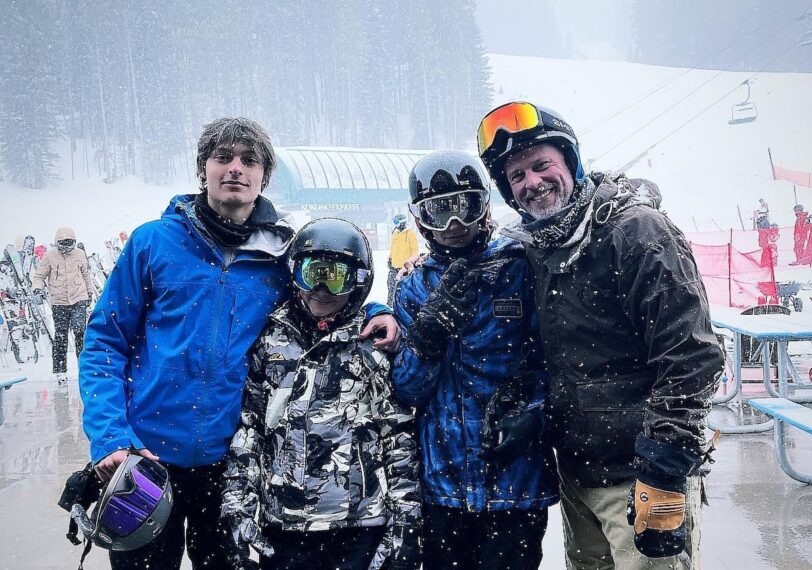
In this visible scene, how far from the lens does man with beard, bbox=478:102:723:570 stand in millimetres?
1858

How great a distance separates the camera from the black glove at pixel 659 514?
1.85m

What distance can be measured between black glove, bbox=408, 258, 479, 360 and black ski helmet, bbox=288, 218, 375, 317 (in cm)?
33

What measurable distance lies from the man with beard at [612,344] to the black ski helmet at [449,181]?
0.08m

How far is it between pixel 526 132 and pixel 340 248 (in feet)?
2.84

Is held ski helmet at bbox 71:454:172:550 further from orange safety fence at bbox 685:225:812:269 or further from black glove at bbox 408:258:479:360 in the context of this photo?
orange safety fence at bbox 685:225:812:269

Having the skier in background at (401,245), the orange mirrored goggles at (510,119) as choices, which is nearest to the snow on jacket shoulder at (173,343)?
the orange mirrored goggles at (510,119)

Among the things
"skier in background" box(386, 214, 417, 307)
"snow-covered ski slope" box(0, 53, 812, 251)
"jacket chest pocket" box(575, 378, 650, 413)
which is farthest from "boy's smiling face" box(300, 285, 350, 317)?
"snow-covered ski slope" box(0, 53, 812, 251)

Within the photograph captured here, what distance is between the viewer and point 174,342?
229cm

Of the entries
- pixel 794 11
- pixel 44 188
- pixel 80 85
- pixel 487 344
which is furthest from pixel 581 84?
pixel 487 344

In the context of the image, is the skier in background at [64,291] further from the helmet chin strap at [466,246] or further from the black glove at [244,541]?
the helmet chin strap at [466,246]

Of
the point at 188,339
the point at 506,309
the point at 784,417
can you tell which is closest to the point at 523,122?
the point at 506,309

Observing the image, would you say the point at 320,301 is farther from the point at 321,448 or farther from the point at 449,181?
the point at 449,181

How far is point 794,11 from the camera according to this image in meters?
87.9

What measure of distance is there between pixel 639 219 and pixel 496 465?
104cm
